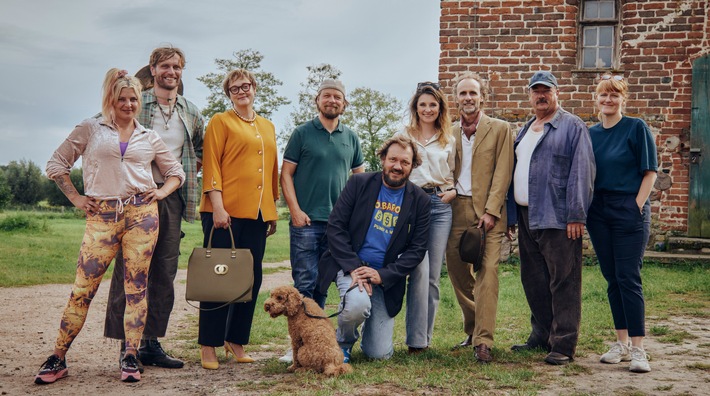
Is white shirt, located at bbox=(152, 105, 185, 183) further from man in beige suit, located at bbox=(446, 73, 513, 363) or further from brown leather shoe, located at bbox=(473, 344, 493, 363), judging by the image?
brown leather shoe, located at bbox=(473, 344, 493, 363)

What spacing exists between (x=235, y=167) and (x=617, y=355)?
317 cm

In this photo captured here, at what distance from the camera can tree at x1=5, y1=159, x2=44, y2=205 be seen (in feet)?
141

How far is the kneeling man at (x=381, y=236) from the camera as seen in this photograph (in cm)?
488

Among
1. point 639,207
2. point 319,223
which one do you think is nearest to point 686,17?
point 639,207

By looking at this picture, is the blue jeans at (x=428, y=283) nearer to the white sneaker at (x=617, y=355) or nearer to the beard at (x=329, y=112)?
the beard at (x=329, y=112)

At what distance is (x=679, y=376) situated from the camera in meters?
4.61

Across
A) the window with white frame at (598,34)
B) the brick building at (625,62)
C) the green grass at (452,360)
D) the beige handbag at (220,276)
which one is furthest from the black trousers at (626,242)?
the window with white frame at (598,34)

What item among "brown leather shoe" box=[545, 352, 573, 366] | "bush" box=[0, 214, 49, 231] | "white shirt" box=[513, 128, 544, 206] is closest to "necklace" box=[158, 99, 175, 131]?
"white shirt" box=[513, 128, 544, 206]

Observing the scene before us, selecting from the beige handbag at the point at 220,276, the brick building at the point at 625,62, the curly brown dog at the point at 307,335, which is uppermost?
the brick building at the point at 625,62

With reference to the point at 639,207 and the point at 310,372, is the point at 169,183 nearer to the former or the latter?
the point at 310,372

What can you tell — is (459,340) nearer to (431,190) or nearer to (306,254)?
(431,190)

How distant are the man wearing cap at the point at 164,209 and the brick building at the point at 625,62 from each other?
641 cm

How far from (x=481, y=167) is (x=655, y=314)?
334 centimetres

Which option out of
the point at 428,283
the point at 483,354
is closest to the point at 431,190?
the point at 428,283
